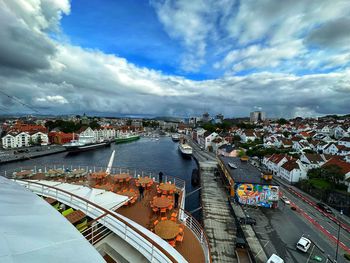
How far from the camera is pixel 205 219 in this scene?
1513cm

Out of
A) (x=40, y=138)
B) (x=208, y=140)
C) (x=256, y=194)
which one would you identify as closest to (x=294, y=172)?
(x=256, y=194)

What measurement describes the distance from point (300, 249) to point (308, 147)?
35263 mm

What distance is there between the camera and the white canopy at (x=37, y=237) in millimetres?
2204

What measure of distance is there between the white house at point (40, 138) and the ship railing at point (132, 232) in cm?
5579

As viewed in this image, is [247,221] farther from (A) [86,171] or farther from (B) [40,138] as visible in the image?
(B) [40,138]

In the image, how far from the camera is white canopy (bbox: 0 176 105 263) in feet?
7.23

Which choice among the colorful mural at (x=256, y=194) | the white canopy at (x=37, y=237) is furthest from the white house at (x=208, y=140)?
the white canopy at (x=37, y=237)

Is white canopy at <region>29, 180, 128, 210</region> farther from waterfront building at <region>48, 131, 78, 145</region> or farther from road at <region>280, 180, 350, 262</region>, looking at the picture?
waterfront building at <region>48, 131, 78, 145</region>

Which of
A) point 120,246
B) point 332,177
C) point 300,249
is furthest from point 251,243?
point 332,177

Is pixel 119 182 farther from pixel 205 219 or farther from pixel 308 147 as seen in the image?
pixel 308 147

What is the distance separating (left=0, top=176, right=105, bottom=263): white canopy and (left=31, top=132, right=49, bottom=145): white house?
5952 centimetres

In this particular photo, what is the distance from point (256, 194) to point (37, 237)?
719 inches

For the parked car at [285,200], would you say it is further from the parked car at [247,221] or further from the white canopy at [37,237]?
the white canopy at [37,237]

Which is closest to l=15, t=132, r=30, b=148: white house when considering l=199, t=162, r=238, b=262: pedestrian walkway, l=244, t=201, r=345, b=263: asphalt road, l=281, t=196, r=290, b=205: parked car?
l=199, t=162, r=238, b=262: pedestrian walkway
